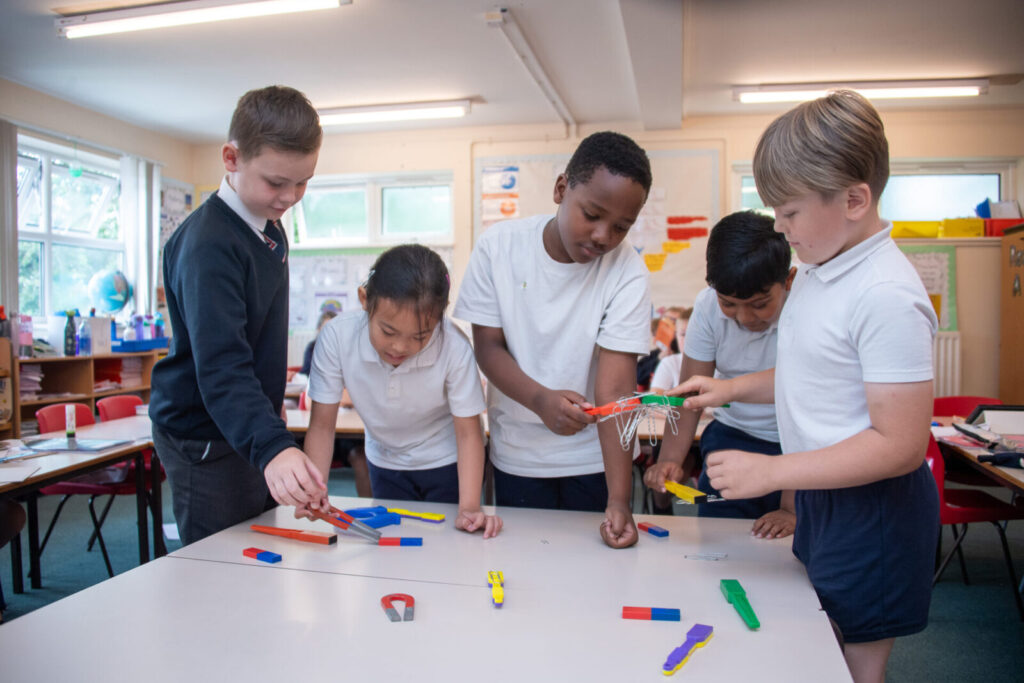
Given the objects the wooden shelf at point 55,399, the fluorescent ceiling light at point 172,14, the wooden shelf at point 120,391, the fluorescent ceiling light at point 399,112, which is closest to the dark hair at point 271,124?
the fluorescent ceiling light at point 172,14

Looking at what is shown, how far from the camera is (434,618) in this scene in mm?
→ 1038

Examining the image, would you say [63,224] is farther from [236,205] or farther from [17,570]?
[236,205]

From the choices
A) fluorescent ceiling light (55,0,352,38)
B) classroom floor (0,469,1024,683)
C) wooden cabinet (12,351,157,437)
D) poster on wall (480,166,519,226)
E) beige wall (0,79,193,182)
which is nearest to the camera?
classroom floor (0,469,1024,683)

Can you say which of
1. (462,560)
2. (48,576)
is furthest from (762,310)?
(48,576)

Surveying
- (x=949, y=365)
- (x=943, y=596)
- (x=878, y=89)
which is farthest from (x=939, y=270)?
(x=943, y=596)

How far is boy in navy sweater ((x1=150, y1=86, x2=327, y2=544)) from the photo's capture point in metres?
1.25

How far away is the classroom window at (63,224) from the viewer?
5.28 metres

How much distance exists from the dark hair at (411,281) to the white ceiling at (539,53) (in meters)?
2.47

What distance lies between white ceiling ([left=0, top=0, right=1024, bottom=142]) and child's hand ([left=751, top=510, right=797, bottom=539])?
9.36 feet

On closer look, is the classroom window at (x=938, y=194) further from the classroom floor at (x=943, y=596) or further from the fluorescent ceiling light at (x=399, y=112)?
the fluorescent ceiling light at (x=399, y=112)

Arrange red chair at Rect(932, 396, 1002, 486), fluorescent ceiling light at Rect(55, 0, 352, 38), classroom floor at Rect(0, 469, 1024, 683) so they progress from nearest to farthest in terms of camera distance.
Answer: classroom floor at Rect(0, 469, 1024, 683)
red chair at Rect(932, 396, 1002, 486)
fluorescent ceiling light at Rect(55, 0, 352, 38)

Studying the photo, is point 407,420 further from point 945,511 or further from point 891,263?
point 945,511

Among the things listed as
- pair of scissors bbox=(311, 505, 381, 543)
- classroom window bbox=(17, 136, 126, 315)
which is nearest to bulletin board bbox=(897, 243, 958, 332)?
pair of scissors bbox=(311, 505, 381, 543)

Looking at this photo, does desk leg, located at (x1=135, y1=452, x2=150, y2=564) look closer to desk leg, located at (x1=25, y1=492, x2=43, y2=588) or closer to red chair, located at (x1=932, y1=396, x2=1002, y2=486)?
desk leg, located at (x1=25, y1=492, x2=43, y2=588)
